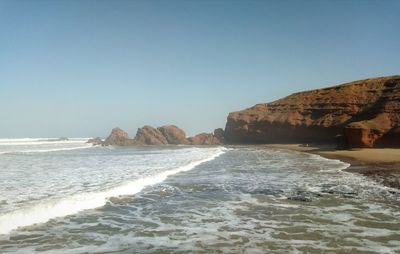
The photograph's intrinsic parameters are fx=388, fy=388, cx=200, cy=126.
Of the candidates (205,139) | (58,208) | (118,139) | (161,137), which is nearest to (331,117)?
(205,139)

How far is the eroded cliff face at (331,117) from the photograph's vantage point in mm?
43594

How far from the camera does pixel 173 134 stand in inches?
3900

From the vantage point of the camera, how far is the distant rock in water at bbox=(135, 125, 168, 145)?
312 feet

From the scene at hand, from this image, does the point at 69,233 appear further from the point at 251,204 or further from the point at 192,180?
the point at 192,180

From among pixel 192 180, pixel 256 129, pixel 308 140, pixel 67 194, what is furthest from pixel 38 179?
pixel 256 129

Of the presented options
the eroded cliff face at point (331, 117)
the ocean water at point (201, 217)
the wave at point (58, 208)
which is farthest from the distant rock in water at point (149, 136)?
the wave at point (58, 208)

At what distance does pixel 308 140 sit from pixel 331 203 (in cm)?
5870

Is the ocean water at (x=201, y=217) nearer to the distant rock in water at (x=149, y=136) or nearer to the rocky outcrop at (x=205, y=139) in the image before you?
the rocky outcrop at (x=205, y=139)

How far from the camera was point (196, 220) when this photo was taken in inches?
411

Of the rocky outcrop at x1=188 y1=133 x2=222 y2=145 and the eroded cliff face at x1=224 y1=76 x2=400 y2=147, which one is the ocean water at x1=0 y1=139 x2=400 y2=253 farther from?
the rocky outcrop at x1=188 y1=133 x2=222 y2=145

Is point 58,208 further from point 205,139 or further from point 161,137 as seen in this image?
point 161,137

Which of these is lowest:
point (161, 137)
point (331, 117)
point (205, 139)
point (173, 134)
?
point (205, 139)

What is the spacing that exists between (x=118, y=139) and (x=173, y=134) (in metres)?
13.8

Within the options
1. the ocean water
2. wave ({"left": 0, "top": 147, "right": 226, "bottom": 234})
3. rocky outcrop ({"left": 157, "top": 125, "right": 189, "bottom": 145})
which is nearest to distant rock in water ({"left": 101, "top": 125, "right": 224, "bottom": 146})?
rocky outcrop ({"left": 157, "top": 125, "right": 189, "bottom": 145})
